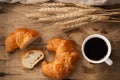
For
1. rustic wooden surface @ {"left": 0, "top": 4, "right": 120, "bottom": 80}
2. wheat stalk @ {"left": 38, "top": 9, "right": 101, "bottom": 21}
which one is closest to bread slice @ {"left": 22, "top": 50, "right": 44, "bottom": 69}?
rustic wooden surface @ {"left": 0, "top": 4, "right": 120, "bottom": 80}

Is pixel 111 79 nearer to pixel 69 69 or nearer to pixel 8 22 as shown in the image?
pixel 69 69

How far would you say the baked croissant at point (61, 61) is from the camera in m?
1.28

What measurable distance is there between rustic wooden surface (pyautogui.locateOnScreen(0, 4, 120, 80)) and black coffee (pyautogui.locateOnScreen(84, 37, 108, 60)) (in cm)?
7

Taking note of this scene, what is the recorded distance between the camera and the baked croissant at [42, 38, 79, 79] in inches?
50.6

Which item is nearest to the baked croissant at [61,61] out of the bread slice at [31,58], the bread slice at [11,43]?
the bread slice at [31,58]

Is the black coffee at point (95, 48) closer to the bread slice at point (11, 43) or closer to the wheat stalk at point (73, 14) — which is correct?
the wheat stalk at point (73, 14)

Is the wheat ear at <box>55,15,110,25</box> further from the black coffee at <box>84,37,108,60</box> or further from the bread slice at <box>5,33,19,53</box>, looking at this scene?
the bread slice at <box>5,33,19,53</box>

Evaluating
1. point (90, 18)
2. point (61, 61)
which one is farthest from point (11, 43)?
point (90, 18)

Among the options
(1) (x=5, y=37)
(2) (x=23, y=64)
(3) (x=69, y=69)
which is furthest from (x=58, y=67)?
(1) (x=5, y=37)

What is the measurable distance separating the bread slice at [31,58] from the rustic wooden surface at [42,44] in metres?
0.02

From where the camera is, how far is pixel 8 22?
141 centimetres

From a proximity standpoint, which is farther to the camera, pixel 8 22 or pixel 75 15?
pixel 8 22

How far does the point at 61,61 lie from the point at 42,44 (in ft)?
0.41

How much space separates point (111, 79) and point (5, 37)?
46 cm
